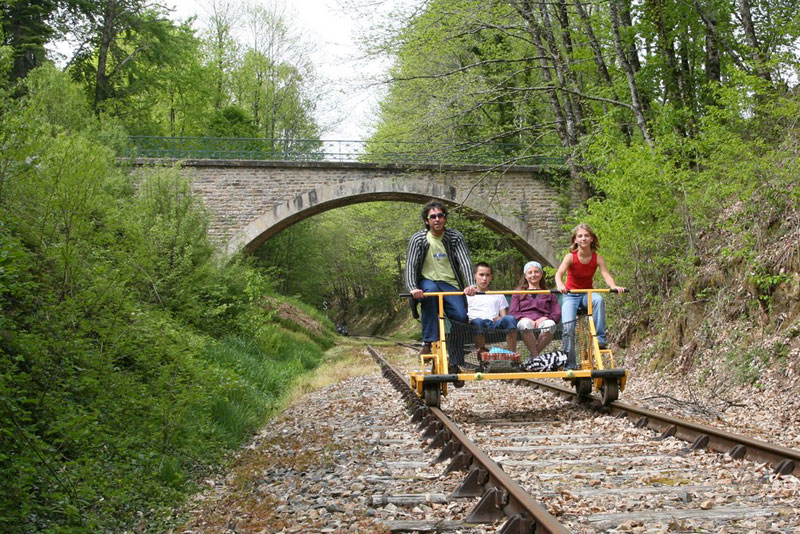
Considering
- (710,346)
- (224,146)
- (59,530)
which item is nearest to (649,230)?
(710,346)

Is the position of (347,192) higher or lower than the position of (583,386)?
higher

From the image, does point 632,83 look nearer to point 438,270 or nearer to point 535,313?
point 535,313

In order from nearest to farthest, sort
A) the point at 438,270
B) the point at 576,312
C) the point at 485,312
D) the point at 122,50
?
the point at 576,312, the point at 438,270, the point at 485,312, the point at 122,50

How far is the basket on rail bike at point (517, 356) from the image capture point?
6.09 m

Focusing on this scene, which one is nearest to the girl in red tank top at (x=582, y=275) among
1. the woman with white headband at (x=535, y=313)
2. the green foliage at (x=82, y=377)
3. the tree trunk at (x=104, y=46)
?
the woman with white headband at (x=535, y=313)

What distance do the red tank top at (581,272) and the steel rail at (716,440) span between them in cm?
113

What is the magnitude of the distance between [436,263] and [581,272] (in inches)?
52.5

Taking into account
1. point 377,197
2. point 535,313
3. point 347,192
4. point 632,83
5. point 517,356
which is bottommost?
point 517,356

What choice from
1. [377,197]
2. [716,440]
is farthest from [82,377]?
[377,197]

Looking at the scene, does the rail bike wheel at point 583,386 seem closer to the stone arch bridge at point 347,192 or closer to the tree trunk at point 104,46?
the stone arch bridge at point 347,192

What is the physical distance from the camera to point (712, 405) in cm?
667

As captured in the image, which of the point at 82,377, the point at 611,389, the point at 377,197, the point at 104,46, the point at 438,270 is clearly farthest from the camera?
the point at 104,46

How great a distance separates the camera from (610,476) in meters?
3.98

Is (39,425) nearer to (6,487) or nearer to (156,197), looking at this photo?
(6,487)
